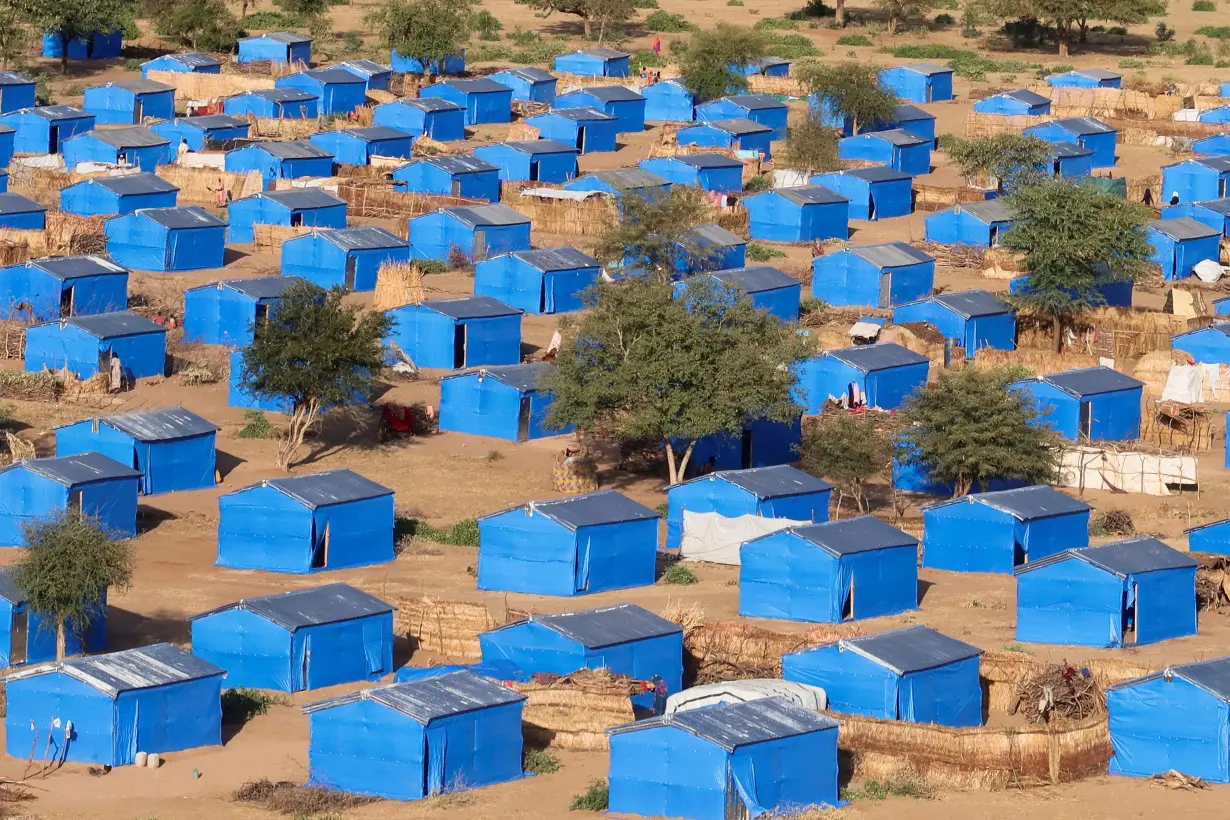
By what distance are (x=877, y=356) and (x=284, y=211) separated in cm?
1919

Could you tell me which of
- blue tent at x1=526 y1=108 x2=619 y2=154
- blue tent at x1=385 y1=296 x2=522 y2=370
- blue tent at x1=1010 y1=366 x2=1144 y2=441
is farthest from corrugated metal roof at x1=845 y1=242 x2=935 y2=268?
blue tent at x1=526 y1=108 x2=619 y2=154

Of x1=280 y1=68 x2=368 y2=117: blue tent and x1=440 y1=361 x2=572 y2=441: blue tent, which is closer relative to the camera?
x1=440 y1=361 x2=572 y2=441: blue tent

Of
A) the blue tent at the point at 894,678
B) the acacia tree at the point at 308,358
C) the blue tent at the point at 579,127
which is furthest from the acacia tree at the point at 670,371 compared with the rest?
the blue tent at the point at 579,127

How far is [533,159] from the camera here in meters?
74.5

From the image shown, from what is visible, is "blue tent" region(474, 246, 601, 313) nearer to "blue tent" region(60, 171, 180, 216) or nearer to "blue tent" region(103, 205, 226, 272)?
"blue tent" region(103, 205, 226, 272)

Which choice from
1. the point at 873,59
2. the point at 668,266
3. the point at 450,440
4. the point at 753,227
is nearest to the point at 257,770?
the point at 450,440

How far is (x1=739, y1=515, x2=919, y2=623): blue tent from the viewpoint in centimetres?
4003

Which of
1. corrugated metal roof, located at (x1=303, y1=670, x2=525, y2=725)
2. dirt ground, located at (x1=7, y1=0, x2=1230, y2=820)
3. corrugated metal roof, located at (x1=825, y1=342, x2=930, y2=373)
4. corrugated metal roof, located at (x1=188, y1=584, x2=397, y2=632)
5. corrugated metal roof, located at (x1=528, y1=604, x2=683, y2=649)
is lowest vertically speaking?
dirt ground, located at (x1=7, y1=0, x2=1230, y2=820)

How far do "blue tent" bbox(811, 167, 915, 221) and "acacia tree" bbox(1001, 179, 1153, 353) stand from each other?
10.9m

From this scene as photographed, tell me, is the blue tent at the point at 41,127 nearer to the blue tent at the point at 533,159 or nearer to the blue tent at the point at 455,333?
the blue tent at the point at 533,159

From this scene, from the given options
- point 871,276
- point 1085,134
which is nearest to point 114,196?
point 871,276

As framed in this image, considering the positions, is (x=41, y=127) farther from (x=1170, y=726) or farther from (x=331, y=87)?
(x=1170, y=726)

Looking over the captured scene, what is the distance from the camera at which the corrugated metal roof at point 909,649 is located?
113 feet

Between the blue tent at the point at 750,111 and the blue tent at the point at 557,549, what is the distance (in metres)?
43.4
